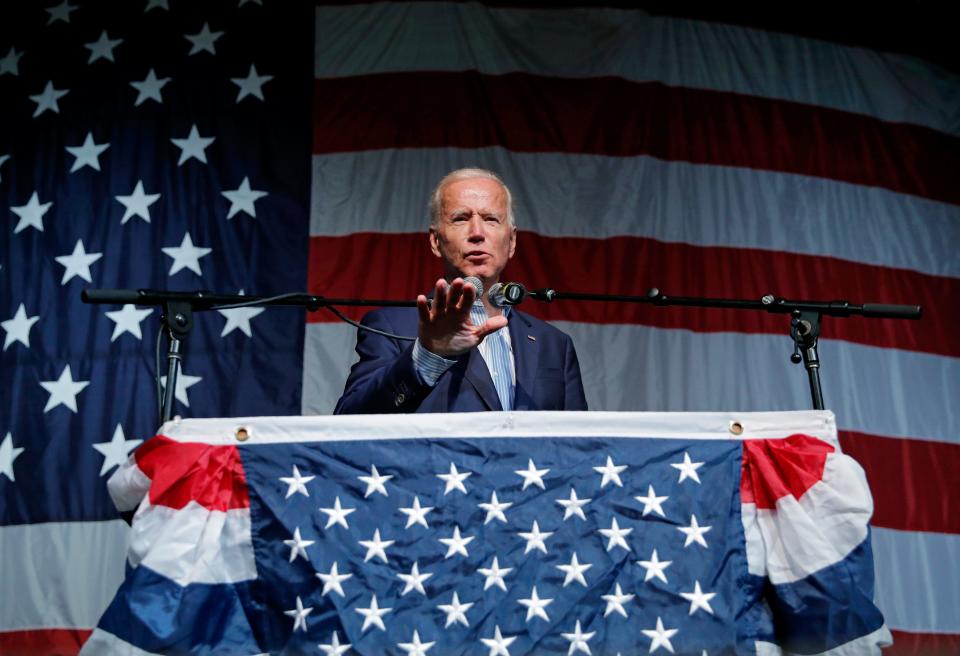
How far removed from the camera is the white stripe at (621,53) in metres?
4.18

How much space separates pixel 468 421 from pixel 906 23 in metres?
3.55

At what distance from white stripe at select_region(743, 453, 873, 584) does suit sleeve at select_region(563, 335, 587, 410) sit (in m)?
0.81

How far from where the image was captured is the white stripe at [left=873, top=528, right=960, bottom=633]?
3.72m

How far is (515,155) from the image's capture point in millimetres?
4059

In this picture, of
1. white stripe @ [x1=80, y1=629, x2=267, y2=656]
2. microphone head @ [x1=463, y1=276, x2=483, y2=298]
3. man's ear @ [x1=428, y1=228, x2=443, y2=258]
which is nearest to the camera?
white stripe @ [x1=80, y1=629, x2=267, y2=656]

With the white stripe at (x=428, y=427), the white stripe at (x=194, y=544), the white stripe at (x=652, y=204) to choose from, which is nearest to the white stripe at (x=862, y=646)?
the white stripe at (x=428, y=427)

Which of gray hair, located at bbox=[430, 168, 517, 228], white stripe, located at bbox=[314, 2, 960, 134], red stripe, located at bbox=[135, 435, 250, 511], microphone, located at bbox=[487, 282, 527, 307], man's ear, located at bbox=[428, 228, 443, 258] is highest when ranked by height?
white stripe, located at bbox=[314, 2, 960, 134]

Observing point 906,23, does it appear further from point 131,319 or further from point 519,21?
point 131,319

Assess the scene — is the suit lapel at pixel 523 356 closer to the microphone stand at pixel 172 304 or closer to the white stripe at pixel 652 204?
the microphone stand at pixel 172 304

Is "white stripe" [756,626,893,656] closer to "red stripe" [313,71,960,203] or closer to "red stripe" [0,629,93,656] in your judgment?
"red stripe" [0,629,93,656]

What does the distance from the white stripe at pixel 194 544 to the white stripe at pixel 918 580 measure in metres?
2.72

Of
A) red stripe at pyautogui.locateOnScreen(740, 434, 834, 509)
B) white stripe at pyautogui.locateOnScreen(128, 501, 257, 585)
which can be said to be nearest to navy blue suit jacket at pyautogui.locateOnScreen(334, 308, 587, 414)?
white stripe at pyautogui.locateOnScreen(128, 501, 257, 585)

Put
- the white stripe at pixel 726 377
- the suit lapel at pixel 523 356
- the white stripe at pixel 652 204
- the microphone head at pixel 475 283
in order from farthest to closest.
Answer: the white stripe at pixel 652 204, the white stripe at pixel 726 377, the suit lapel at pixel 523 356, the microphone head at pixel 475 283

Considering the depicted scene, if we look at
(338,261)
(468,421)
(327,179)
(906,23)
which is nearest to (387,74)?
(327,179)
